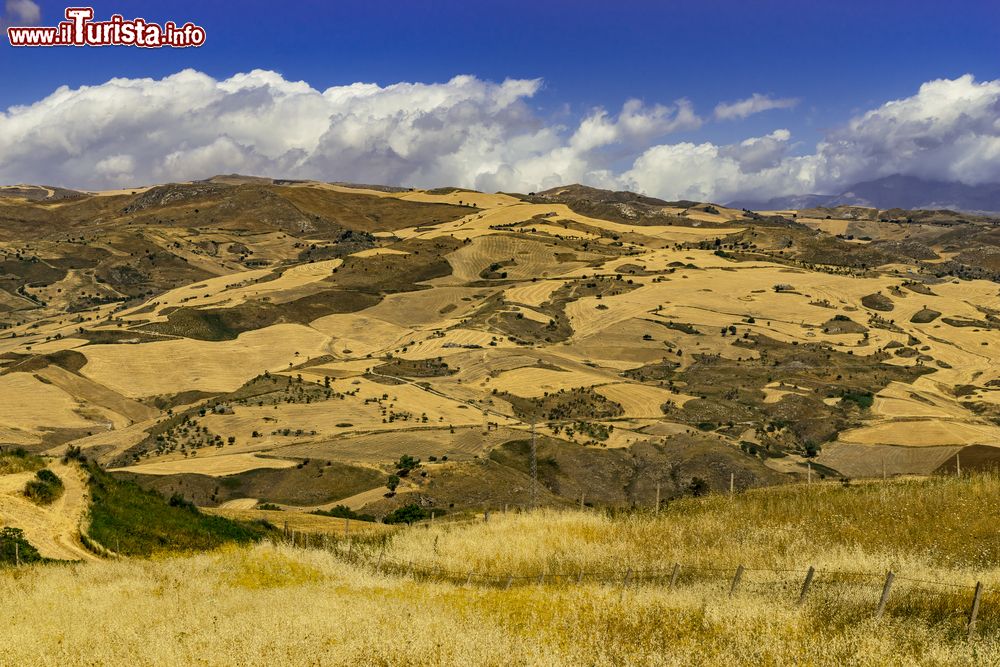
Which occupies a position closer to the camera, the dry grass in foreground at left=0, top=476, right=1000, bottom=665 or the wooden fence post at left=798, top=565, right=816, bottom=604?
the dry grass in foreground at left=0, top=476, right=1000, bottom=665

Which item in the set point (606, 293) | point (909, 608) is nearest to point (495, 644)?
point (909, 608)

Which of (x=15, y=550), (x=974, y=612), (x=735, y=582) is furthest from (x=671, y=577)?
(x=15, y=550)

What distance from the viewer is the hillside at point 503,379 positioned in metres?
75.1

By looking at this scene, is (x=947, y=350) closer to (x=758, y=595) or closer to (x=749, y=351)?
(x=749, y=351)

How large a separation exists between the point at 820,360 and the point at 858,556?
11185 cm

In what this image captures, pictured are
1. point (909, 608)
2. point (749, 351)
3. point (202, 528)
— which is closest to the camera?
point (909, 608)

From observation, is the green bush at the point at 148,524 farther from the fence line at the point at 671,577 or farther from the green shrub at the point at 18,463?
the fence line at the point at 671,577

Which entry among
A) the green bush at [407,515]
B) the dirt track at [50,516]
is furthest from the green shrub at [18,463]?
the green bush at [407,515]

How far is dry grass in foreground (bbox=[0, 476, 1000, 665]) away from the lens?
44.8 ft

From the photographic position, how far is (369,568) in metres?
25.8

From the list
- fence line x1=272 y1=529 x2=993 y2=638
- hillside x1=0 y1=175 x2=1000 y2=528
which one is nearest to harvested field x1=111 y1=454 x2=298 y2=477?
hillside x1=0 y1=175 x2=1000 y2=528

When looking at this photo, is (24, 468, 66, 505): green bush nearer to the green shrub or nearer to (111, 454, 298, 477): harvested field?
the green shrub

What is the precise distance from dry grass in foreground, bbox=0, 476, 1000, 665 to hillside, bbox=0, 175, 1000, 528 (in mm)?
9347

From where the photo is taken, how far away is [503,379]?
112 metres
